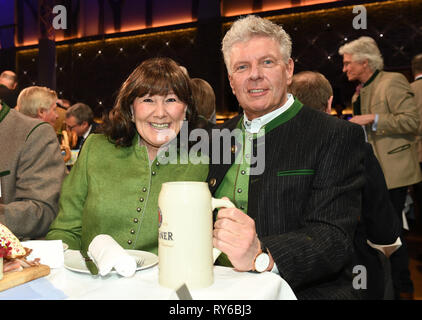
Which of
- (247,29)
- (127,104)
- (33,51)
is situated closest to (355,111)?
(247,29)

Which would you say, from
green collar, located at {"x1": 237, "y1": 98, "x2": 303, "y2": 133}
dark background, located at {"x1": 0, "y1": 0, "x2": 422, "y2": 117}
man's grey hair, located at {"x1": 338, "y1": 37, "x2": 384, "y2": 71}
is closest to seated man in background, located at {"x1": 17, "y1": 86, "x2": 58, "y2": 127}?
green collar, located at {"x1": 237, "y1": 98, "x2": 303, "y2": 133}

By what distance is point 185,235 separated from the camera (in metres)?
0.71

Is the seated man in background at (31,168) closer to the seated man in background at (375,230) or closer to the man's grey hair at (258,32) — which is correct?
the man's grey hair at (258,32)

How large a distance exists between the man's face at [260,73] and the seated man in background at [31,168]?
0.86 m

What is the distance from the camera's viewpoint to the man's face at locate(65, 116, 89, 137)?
507cm

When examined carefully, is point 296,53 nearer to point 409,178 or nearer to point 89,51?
point 409,178

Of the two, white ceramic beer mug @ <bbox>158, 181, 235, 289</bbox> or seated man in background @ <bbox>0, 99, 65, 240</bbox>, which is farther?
seated man in background @ <bbox>0, 99, 65, 240</bbox>

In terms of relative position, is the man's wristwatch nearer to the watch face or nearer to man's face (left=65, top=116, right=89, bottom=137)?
the watch face

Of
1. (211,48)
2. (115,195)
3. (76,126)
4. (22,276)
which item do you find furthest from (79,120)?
(22,276)

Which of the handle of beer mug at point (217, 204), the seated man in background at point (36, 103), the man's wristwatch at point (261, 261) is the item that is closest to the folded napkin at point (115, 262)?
the handle of beer mug at point (217, 204)

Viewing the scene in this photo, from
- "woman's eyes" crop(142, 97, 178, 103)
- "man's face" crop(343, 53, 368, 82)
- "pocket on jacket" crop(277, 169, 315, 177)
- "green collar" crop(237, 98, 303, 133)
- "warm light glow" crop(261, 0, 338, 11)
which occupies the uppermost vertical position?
"warm light glow" crop(261, 0, 338, 11)

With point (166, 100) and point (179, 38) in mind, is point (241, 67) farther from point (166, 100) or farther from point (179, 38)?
point (179, 38)

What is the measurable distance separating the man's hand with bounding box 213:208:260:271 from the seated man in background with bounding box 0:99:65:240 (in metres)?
0.94

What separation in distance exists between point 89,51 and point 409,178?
21.2 feet
